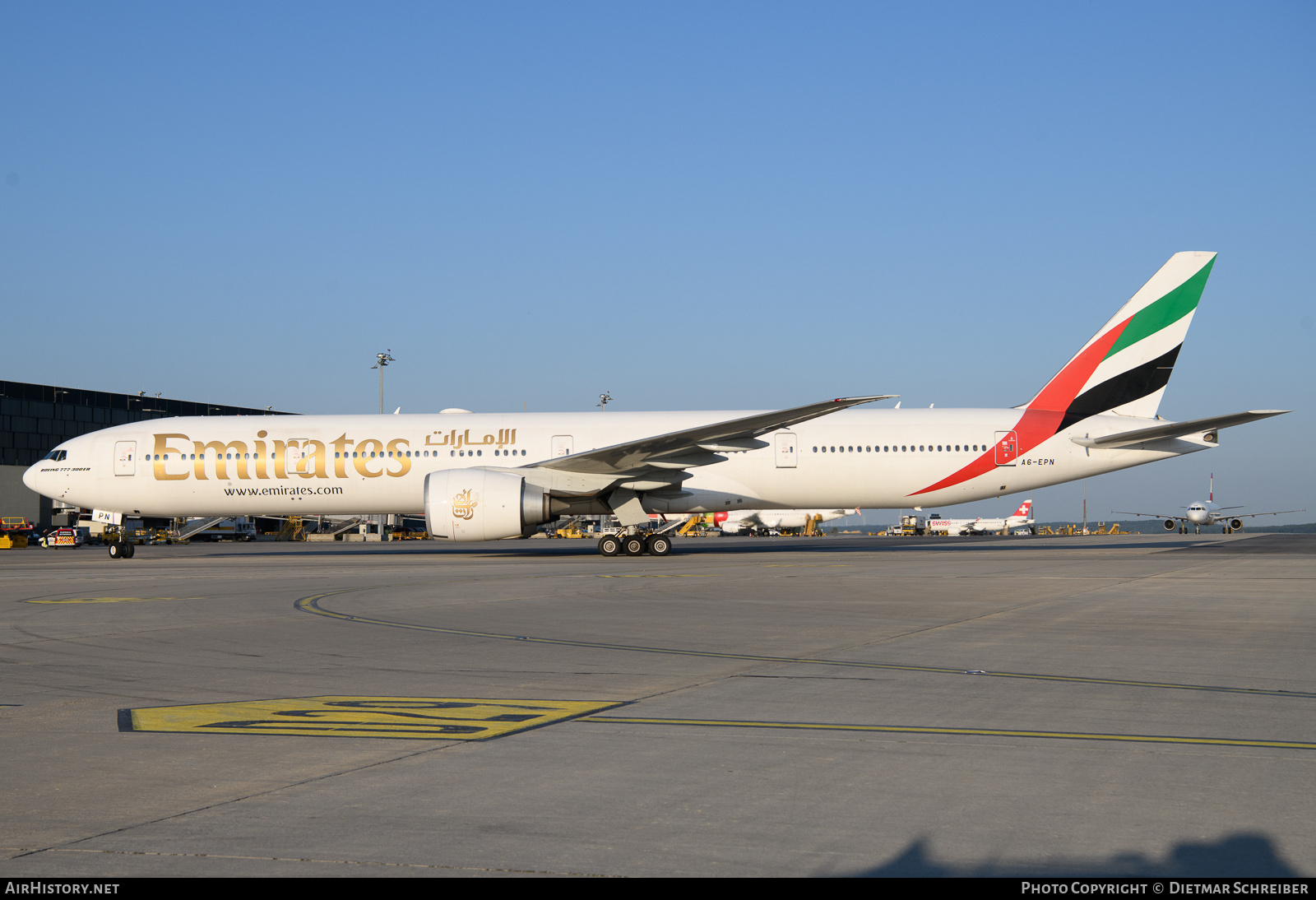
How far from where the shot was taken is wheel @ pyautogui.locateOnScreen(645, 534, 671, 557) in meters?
26.8

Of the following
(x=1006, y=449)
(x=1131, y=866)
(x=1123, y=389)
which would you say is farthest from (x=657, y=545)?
(x=1131, y=866)

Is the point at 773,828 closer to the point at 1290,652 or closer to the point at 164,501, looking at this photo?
the point at 1290,652

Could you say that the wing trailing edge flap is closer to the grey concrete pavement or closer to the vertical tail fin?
the vertical tail fin

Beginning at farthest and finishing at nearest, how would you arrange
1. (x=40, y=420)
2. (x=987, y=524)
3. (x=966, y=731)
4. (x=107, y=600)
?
1. (x=987, y=524)
2. (x=40, y=420)
3. (x=107, y=600)
4. (x=966, y=731)

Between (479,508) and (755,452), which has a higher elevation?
(755,452)

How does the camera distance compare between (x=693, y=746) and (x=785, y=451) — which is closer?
(x=693, y=746)

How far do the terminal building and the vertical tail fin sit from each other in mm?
51696

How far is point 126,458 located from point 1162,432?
28201mm

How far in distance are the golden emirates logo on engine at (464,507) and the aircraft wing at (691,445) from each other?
207 centimetres

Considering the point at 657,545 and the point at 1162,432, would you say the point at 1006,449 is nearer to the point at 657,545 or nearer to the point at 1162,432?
the point at 1162,432

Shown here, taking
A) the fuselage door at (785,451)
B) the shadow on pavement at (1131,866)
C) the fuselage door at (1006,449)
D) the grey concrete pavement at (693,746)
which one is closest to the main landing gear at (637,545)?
the fuselage door at (785,451)

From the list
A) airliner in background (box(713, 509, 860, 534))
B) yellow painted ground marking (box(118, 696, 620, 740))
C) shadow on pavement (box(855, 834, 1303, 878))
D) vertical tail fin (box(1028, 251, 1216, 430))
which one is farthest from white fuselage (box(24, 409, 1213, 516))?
airliner in background (box(713, 509, 860, 534))

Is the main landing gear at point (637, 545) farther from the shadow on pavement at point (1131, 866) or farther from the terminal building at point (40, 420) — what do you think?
the terminal building at point (40, 420)

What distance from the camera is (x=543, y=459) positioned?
2712 cm
